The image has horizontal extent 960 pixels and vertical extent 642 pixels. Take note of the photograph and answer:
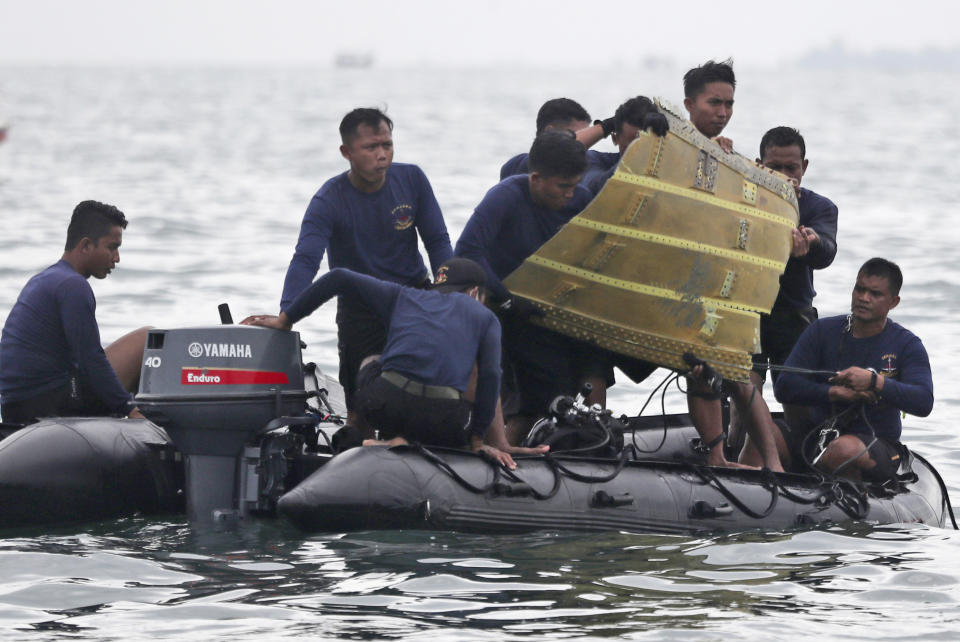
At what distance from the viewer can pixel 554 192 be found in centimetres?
729

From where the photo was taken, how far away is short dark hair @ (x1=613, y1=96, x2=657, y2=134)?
299 inches

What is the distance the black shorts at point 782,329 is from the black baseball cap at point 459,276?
197 cm

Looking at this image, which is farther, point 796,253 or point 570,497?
point 796,253

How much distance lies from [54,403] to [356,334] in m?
1.51

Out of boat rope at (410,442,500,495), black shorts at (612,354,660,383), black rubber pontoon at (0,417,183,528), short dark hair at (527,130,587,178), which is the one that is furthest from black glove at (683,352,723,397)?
black rubber pontoon at (0,417,183,528)

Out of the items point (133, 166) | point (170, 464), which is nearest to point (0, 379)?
point (170, 464)

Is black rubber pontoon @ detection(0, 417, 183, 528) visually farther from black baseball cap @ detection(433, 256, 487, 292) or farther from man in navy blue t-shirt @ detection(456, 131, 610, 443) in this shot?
man in navy blue t-shirt @ detection(456, 131, 610, 443)

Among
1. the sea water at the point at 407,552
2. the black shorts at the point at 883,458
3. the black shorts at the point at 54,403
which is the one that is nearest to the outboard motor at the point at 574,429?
the sea water at the point at 407,552

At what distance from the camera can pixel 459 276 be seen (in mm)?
6863

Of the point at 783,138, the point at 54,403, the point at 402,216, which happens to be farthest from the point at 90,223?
the point at 783,138

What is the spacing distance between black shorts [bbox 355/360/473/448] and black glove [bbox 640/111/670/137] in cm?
152

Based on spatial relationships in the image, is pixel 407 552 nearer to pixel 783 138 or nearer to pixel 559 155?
pixel 559 155

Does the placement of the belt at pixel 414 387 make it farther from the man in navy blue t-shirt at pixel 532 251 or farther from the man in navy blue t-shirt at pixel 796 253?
the man in navy blue t-shirt at pixel 796 253

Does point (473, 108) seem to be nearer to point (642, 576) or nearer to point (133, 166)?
point (133, 166)
